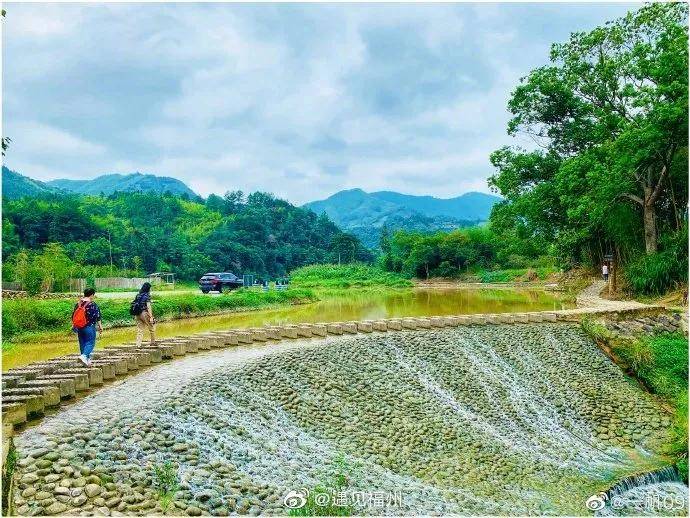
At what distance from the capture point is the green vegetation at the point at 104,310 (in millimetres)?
13172

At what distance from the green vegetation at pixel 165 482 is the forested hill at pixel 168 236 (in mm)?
21121

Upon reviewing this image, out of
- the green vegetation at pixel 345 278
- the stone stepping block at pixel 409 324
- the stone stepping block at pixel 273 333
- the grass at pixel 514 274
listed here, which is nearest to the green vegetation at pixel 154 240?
the green vegetation at pixel 345 278

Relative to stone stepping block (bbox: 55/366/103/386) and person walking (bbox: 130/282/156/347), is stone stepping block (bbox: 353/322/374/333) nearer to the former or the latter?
person walking (bbox: 130/282/156/347)

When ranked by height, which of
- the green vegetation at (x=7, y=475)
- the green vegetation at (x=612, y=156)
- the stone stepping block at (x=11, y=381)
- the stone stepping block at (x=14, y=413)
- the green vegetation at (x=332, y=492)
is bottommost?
the green vegetation at (x=332, y=492)

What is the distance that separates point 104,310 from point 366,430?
32.8 ft

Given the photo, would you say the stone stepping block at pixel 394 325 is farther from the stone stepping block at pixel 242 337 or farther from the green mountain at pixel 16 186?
the green mountain at pixel 16 186

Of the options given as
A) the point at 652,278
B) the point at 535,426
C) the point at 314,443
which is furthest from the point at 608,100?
the point at 314,443

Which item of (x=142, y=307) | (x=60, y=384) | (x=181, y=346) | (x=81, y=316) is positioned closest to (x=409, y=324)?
(x=181, y=346)

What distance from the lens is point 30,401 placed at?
20.6 feet

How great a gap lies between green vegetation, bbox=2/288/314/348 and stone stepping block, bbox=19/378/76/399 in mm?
6182

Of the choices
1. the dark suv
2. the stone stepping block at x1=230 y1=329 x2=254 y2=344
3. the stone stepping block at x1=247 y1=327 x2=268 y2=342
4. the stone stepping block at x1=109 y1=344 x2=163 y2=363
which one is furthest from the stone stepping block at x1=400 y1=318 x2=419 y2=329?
the dark suv

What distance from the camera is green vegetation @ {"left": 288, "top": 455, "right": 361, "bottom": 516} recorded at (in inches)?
210

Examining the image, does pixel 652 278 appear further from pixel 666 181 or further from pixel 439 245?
pixel 439 245

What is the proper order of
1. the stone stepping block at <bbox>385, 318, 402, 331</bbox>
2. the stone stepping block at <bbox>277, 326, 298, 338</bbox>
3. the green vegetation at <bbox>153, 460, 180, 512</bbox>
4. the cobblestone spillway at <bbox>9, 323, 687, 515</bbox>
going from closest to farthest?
the green vegetation at <bbox>153, 460, 180, 512</bbox>, the cobblestone spillway at <bbox>9, 323, 687, 515</bbox>, the stone stepping block at <bbox>277, 326, 298, 338</bbox>, the stone stepping block at <bbox>385, 318, 402, 331</bbox>
